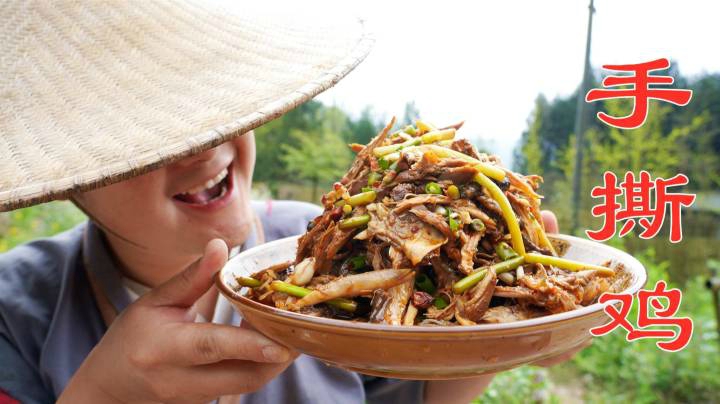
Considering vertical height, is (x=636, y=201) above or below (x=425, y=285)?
below

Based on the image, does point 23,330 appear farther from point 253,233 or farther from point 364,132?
A: point 364,132

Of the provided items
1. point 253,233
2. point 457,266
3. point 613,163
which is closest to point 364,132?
point 613,163

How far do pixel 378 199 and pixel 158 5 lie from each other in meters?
0.84

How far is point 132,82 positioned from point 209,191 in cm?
43

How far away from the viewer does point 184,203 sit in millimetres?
1637

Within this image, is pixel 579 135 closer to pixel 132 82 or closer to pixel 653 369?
pixel 653 369

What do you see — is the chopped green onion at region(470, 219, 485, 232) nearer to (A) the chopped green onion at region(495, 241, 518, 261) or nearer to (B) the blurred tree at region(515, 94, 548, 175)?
(A) the chopped green onion at region(495, 241, 518, 261)

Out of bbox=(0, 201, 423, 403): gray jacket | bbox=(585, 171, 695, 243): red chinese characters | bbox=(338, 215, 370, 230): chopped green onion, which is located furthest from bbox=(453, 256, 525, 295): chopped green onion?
bbox=(0, 201, 423, 403): gray jacket

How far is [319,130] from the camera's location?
5.75 m

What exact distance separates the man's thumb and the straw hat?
0.24m

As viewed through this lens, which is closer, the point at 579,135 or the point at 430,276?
the point at 430,276

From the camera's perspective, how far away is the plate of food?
3.16 ft

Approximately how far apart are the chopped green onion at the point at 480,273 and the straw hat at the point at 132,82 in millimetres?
529

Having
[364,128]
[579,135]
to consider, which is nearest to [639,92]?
[579,135]
